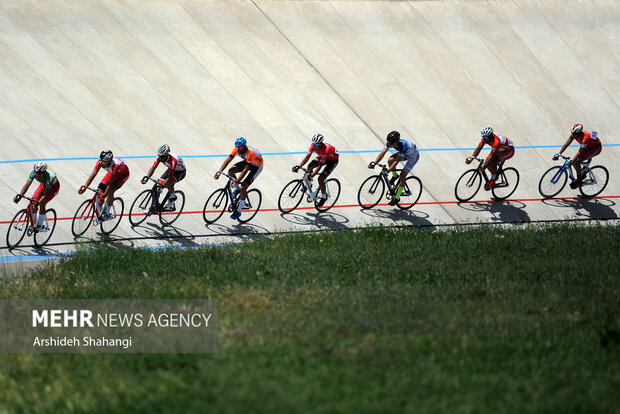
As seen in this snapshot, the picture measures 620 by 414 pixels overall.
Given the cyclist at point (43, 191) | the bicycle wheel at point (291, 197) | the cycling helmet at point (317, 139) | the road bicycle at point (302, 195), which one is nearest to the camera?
the cyclist at point (43, 191)

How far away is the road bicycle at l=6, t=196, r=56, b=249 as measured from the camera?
11711 mm

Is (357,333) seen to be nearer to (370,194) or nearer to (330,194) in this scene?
(330,194)

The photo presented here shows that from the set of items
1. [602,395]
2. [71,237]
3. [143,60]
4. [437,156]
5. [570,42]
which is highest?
[570,42]

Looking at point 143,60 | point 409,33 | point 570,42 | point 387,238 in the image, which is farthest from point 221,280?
point 570,42

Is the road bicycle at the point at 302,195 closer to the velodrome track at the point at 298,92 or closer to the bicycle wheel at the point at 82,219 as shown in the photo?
the velodrome track at the point at 298,92

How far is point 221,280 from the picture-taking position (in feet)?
29.2

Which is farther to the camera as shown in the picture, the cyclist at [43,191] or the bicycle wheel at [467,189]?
the bicycle wheel at [467,189]

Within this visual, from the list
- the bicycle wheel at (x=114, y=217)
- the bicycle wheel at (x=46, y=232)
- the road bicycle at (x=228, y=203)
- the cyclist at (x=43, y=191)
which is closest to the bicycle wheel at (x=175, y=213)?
the road bicycle at (x=228, y=203)

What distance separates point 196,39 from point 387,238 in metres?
9.53

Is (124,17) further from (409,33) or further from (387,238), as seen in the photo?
(387,238)

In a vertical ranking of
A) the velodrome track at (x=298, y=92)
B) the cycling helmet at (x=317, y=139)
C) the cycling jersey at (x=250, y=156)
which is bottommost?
the cycling jersey at (x=250, y=156)

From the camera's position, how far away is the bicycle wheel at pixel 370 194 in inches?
568

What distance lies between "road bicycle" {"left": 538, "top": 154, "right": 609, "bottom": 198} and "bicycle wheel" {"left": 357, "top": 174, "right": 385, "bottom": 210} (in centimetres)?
386

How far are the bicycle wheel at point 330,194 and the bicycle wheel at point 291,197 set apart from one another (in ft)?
1.27
